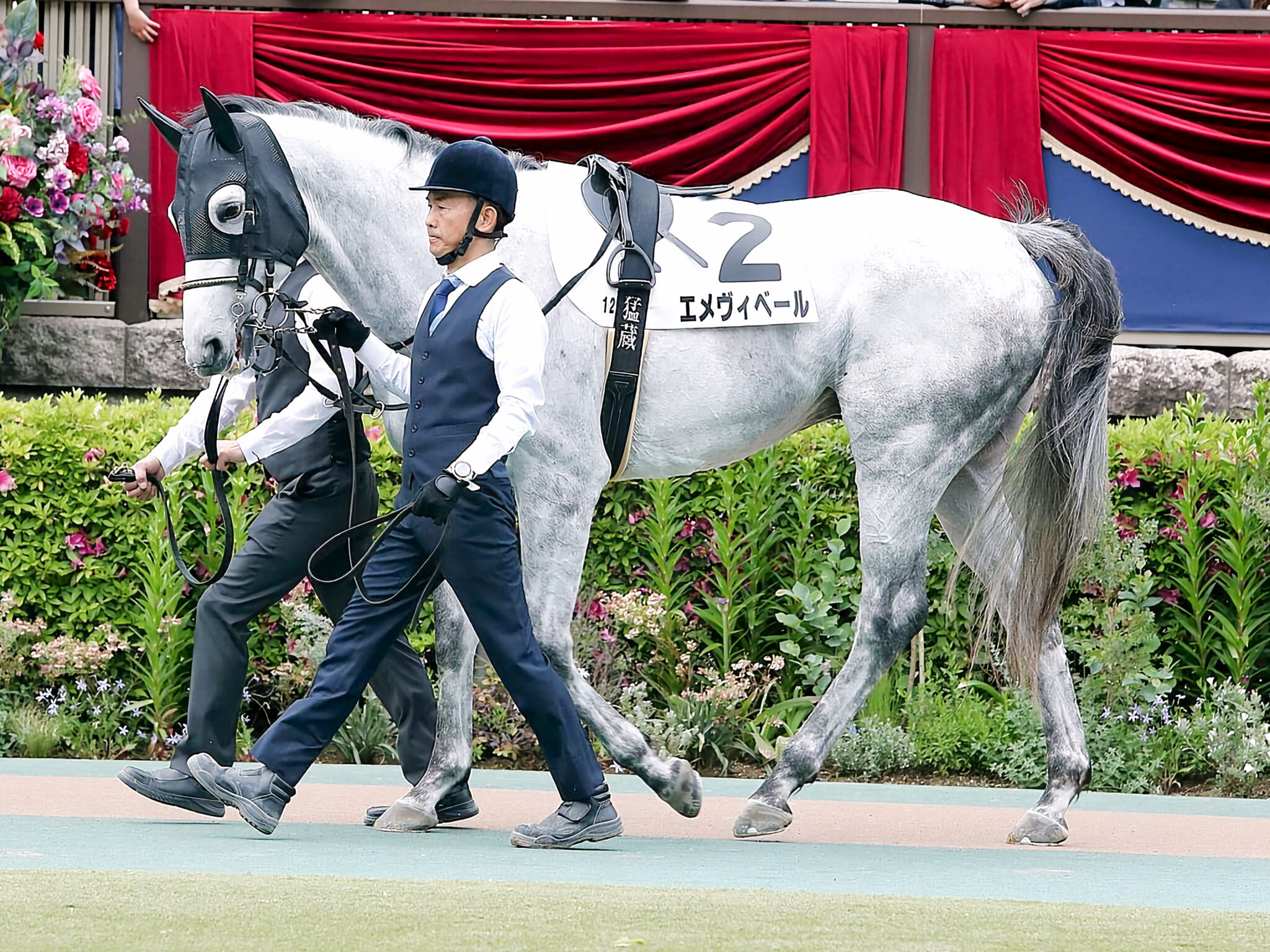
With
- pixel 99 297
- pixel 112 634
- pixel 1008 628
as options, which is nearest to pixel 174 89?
pixel 99 297

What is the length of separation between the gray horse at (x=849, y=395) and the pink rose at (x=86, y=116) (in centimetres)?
368

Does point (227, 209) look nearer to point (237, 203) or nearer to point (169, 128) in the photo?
point (237, 203)

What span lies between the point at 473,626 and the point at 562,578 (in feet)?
1.52

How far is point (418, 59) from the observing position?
942 cm

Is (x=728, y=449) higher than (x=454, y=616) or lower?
higher

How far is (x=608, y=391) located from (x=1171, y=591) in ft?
10.5

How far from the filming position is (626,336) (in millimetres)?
5664

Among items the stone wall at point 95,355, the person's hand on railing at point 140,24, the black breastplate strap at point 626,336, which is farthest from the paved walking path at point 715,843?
the person's hand on railing at point 140,24

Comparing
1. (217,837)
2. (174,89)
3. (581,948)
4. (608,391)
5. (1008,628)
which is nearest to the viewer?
(581,948)

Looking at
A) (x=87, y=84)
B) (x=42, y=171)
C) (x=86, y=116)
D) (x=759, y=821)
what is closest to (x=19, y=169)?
(x=42, y=171)

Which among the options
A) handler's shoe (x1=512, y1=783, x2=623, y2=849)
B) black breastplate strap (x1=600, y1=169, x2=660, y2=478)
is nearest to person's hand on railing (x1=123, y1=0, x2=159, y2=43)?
black breastplate strap (x1=600, y1=169, x2=660, y2=478)

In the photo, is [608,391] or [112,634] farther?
[112,634]

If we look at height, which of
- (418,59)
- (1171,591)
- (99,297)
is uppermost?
(418,59)

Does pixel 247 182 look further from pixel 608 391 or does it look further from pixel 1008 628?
pixel 1008 628
